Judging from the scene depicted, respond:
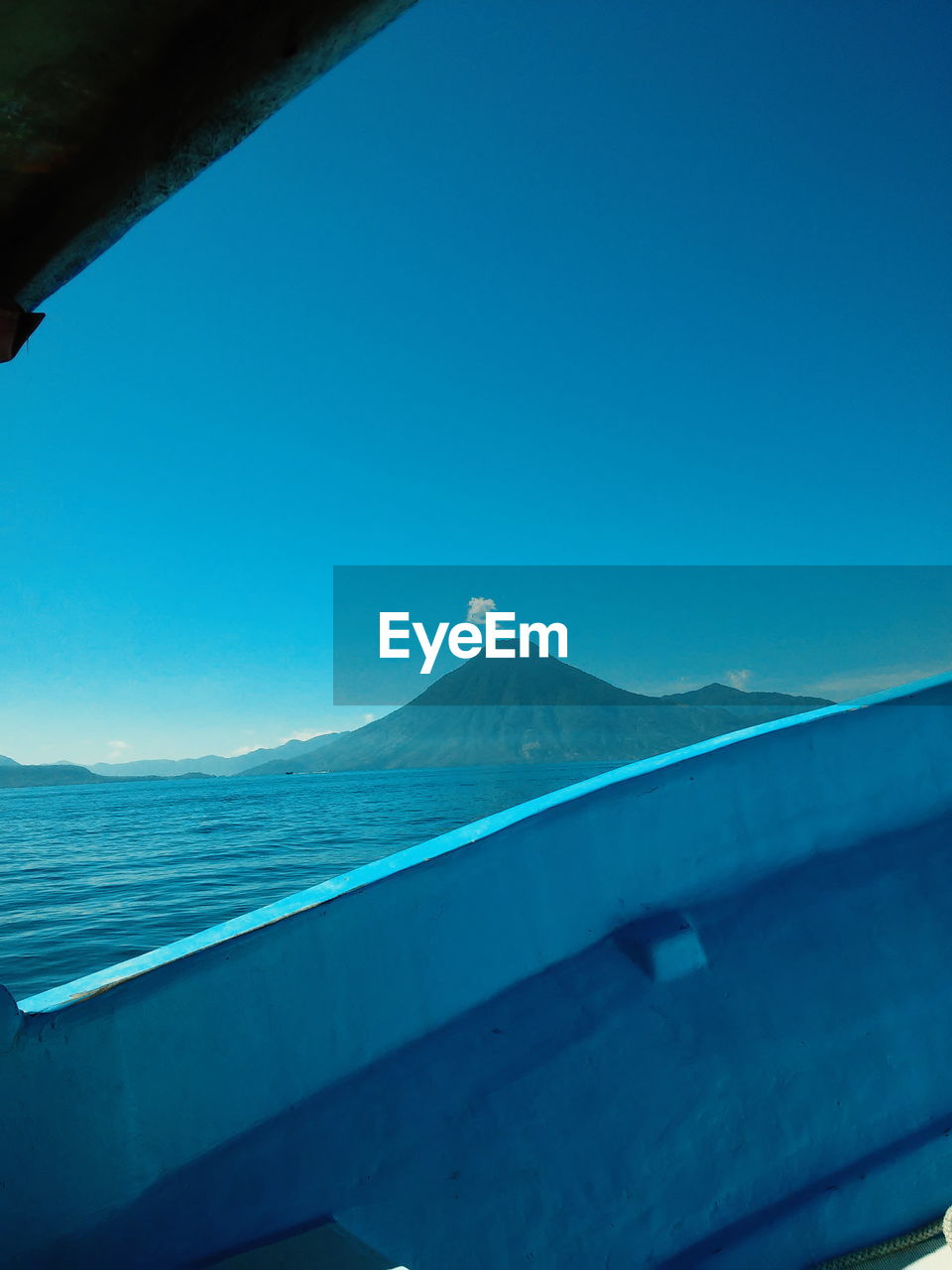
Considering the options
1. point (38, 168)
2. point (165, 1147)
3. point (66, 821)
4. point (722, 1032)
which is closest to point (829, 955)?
point (722, 1032)

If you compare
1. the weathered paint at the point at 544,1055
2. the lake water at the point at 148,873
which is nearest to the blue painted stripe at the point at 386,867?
the weathered paint at the point at 544,1055

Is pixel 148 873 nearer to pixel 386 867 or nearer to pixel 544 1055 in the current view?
pixel 386 867

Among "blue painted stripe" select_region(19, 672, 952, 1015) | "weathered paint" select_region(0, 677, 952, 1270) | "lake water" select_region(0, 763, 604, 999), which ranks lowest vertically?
"lake water" select_region(0, 763, 604, 999)

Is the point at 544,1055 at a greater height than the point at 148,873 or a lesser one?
greater

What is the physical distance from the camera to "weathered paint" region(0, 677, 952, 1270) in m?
1.86

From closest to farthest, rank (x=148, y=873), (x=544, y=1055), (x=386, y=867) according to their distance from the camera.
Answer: (x=544, y=1055) < (x=386, y=867) < (x=148, y=873)

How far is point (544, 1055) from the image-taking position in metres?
2.26

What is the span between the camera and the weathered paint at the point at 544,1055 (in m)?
1.86

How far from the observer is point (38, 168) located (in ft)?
5.24

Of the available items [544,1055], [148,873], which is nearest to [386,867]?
[544,1055]

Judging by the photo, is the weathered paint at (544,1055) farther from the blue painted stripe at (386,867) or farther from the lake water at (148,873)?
the lake water at (148,873)

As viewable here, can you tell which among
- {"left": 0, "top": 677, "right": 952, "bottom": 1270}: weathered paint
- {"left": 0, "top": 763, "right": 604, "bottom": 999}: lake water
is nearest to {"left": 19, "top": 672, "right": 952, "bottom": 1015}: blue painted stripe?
{"left": 0, "top": 677, "right": 952, "bottom": 1270}: weathered paint

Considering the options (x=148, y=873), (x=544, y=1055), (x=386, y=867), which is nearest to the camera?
(x=544, y=1055)

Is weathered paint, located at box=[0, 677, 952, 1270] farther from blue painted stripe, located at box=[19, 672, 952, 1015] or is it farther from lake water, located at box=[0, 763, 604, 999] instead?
lake water, located at box=[0, 763, 604, 999]
